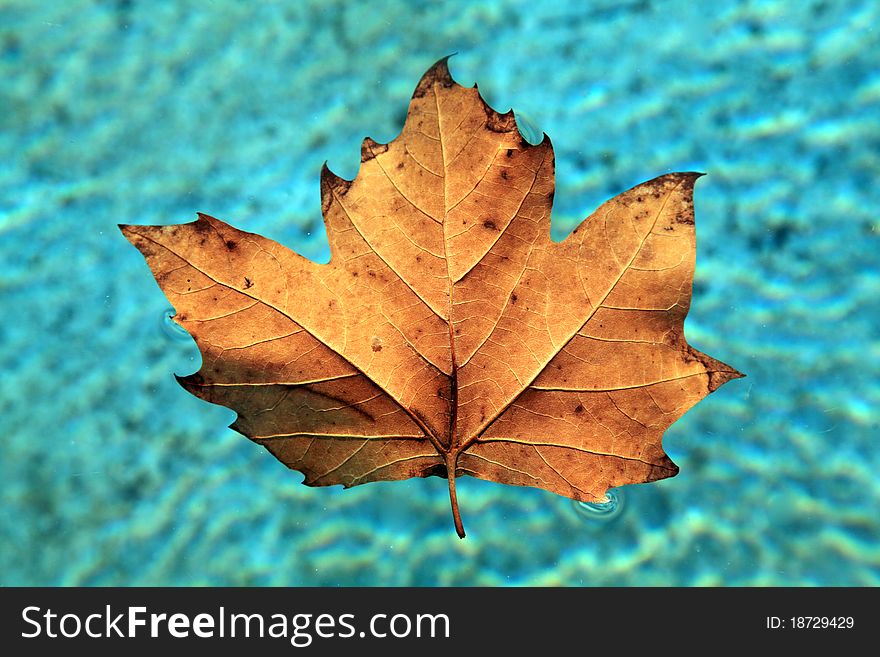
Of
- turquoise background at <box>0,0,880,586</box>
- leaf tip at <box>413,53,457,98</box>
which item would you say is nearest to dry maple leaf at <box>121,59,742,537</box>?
leaf tip at <box>413,53,457,98</box>

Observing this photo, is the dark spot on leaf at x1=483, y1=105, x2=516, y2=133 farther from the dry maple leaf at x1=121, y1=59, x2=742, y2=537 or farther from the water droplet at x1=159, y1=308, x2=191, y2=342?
the water droplet at x1=159, y1=308, x2=191, y2=342

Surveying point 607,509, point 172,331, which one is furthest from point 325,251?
point 607,509

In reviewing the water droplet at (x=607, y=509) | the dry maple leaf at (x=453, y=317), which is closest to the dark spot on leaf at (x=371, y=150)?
the dry maple leaf at (x=453, y=317)

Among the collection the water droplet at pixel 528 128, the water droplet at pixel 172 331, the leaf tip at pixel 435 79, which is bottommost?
the water droplet at pixel 172 331

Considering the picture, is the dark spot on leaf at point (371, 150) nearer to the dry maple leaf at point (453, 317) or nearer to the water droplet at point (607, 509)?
the dry maple leaf at point (453, 317)

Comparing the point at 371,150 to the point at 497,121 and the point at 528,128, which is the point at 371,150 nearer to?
the point at 497,121

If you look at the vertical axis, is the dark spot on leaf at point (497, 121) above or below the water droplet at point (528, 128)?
below

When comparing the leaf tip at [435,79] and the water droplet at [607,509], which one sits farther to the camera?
the water droplet at [607,509]
